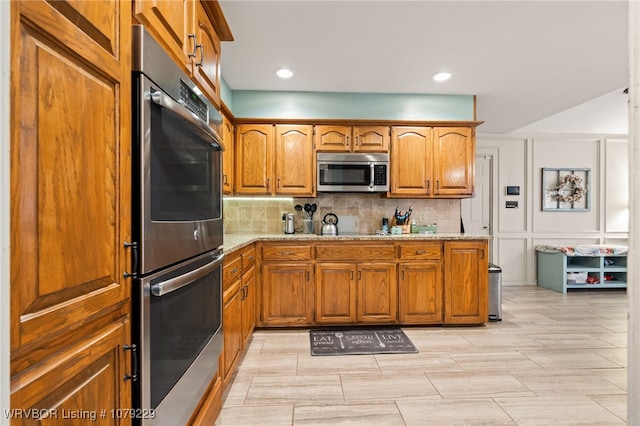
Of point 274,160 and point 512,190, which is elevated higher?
point 274,160

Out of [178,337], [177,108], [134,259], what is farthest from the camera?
[178,337]

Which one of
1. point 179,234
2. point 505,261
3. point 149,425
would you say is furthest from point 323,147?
point 505,261

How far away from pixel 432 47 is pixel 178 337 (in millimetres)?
2805

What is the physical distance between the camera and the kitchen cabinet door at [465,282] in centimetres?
345

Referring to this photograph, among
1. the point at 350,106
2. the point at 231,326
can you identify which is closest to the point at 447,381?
the point at 231,326

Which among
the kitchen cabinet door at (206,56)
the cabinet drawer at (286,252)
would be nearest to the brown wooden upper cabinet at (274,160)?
the cabinet drawer at (286,252)

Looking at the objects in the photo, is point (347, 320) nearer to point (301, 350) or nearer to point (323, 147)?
point (301, 350)

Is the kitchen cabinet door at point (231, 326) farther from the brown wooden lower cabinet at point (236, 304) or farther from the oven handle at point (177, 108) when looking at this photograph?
the oven handle at point (177, 108)

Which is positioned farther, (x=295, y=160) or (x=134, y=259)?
(x=295, y=160)

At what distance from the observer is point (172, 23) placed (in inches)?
49.3

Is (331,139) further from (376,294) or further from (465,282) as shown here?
(465,282)

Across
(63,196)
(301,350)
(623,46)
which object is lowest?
(301,350)

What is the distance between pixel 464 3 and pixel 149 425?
2.77m

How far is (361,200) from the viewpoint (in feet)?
13.3
